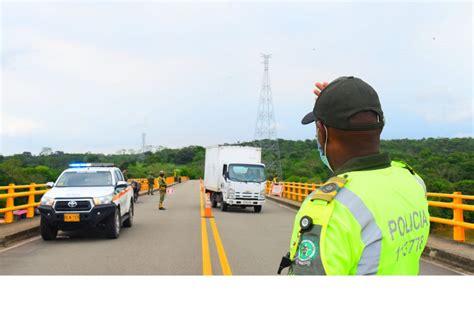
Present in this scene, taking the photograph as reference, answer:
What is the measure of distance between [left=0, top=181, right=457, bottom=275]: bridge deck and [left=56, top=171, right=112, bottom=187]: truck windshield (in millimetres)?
1409

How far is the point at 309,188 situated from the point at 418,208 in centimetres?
2413

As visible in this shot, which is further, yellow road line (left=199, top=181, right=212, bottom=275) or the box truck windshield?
the box truck windshield

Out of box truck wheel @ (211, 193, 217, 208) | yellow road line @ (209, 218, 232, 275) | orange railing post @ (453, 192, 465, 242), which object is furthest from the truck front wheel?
box truck wheel @ (211, 193, 217, 208)

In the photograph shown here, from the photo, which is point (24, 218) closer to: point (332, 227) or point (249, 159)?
point (249, 159)

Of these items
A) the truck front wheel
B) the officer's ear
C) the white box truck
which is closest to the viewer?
the officer's ear

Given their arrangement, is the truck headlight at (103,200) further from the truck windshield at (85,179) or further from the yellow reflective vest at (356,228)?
the yellow reflective vest at (356,228)

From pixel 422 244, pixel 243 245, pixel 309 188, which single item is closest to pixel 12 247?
pixel 243 245

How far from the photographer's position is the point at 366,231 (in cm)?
168

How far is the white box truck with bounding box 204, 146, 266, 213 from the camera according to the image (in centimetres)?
2506

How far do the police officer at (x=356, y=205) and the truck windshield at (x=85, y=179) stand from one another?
13348 millimetres

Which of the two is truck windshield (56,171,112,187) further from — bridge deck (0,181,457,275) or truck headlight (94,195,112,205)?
bridge deck (0,181,457,275)

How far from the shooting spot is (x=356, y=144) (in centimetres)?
190

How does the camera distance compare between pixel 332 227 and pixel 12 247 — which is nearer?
pixel 332 227

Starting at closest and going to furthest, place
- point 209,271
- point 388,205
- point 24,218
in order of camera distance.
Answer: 1. point 388,205
2. point 209,271
3. point 24,218
